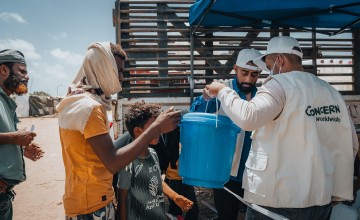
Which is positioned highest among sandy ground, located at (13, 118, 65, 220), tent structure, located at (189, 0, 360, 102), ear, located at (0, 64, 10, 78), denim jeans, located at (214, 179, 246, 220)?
tent structure, located at (189, 0, 360, 102)

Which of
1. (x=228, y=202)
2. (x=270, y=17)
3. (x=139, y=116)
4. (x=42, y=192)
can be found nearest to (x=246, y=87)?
(x=228, y=202)

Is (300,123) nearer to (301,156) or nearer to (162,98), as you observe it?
(301,156)

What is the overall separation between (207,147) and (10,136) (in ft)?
5.10

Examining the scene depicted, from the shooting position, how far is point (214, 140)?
6.70ft

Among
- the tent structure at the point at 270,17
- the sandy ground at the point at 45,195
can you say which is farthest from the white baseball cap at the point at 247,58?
the sandy ground at the point at 45,195

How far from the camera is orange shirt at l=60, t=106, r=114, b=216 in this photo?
1654mm

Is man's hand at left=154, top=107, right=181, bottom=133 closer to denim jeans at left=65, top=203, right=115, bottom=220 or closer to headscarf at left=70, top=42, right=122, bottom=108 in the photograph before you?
headscarf at left=70, top=42, right=122, bottom=108

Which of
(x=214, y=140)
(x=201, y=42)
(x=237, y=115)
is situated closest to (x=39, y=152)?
(x=214, y=140)

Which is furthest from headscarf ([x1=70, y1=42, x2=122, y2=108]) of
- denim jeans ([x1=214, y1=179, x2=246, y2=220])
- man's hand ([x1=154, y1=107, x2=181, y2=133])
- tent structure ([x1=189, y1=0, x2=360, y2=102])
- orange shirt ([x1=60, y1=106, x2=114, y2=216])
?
tent structure ([x1=189, y1=0, x2=360, y2=102])

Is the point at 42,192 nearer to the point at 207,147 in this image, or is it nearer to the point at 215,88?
the point at 207,147

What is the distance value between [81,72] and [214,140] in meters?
1.00

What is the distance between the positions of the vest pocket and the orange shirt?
886 millimetres

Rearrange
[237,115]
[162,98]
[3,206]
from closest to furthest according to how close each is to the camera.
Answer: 1. [237,115]
2. [3,206]
3. [162,98]

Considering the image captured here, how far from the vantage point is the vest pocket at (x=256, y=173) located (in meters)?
1.71
